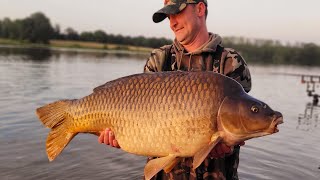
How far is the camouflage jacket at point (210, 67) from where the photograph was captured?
323cm

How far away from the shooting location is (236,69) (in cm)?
322

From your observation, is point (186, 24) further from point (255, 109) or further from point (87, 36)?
point (87, 36)

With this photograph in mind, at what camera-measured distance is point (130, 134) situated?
2840mm

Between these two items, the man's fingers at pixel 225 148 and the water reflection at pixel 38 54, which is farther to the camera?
the water reflection at pixel 38 54

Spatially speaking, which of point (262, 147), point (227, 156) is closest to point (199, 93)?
point (227, 156)

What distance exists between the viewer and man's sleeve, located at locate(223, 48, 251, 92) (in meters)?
3.23

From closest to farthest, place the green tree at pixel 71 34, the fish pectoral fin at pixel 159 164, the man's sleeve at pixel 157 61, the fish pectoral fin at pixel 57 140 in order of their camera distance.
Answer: the fish pectoral fin at pixel 159 164, the fish pectoral fin at pixel 57 140, the man's sleeve at pixel 157 61, the green tree at pixel 71 34

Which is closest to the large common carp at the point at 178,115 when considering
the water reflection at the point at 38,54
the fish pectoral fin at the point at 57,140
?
the fish pectoral fin at the point at 57,140

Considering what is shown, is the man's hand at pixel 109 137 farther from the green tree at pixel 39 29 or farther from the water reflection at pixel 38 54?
the green tree at pixel 39 29

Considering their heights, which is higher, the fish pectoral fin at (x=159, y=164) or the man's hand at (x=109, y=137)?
the man's hand at (x=109, y=137)

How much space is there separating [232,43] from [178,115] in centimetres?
7115

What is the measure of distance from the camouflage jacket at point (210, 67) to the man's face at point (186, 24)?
116 millimetres

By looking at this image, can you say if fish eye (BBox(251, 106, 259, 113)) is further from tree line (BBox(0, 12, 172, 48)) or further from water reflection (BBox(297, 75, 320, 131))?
tree line (BBox(0, 12, 172, 48))

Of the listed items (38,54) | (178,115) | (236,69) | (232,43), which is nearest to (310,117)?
(236,69)
